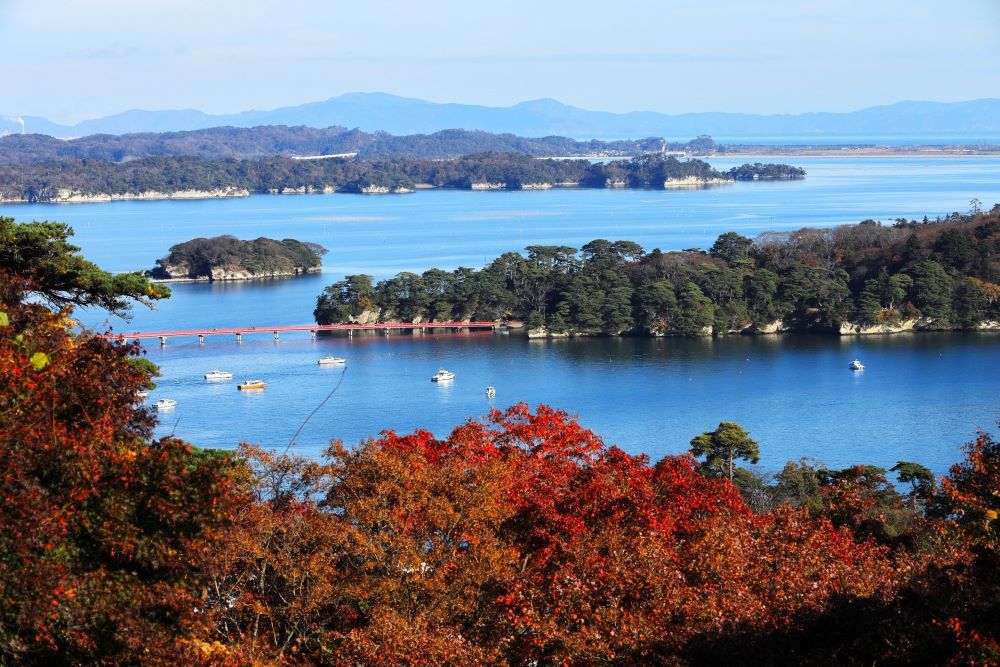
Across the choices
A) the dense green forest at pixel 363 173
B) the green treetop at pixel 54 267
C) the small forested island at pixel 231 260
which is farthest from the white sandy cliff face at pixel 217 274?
the dense green forest at pixel 363 173

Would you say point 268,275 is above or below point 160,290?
below

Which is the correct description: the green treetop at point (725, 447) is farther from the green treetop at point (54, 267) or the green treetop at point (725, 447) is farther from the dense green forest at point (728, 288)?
the dense green forest at point (728, 288)

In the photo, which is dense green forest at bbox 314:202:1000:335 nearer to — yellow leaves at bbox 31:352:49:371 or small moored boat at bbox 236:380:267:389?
small moored boat at bbox 236:380:267:389

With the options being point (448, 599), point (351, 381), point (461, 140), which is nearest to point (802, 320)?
point (351, 381)

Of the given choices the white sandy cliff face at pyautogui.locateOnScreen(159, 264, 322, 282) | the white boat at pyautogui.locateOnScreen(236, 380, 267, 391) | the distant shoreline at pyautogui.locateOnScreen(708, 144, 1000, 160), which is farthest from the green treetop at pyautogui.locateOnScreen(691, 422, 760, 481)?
the distant shoreline at pyautogui.locateOnScreen(708, 144, 1000, 160)

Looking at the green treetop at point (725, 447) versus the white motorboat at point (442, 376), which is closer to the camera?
the green treetop at point (725, 447)

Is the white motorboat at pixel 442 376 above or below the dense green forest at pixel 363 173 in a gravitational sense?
below

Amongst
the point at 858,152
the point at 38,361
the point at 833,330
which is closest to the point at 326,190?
the point at 858,152

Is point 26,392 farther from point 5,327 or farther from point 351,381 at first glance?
point 351,381

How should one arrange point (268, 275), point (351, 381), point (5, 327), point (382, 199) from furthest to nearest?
point (382, 199) → point (268, 275) → point (351, 381) → point (5, 327)
